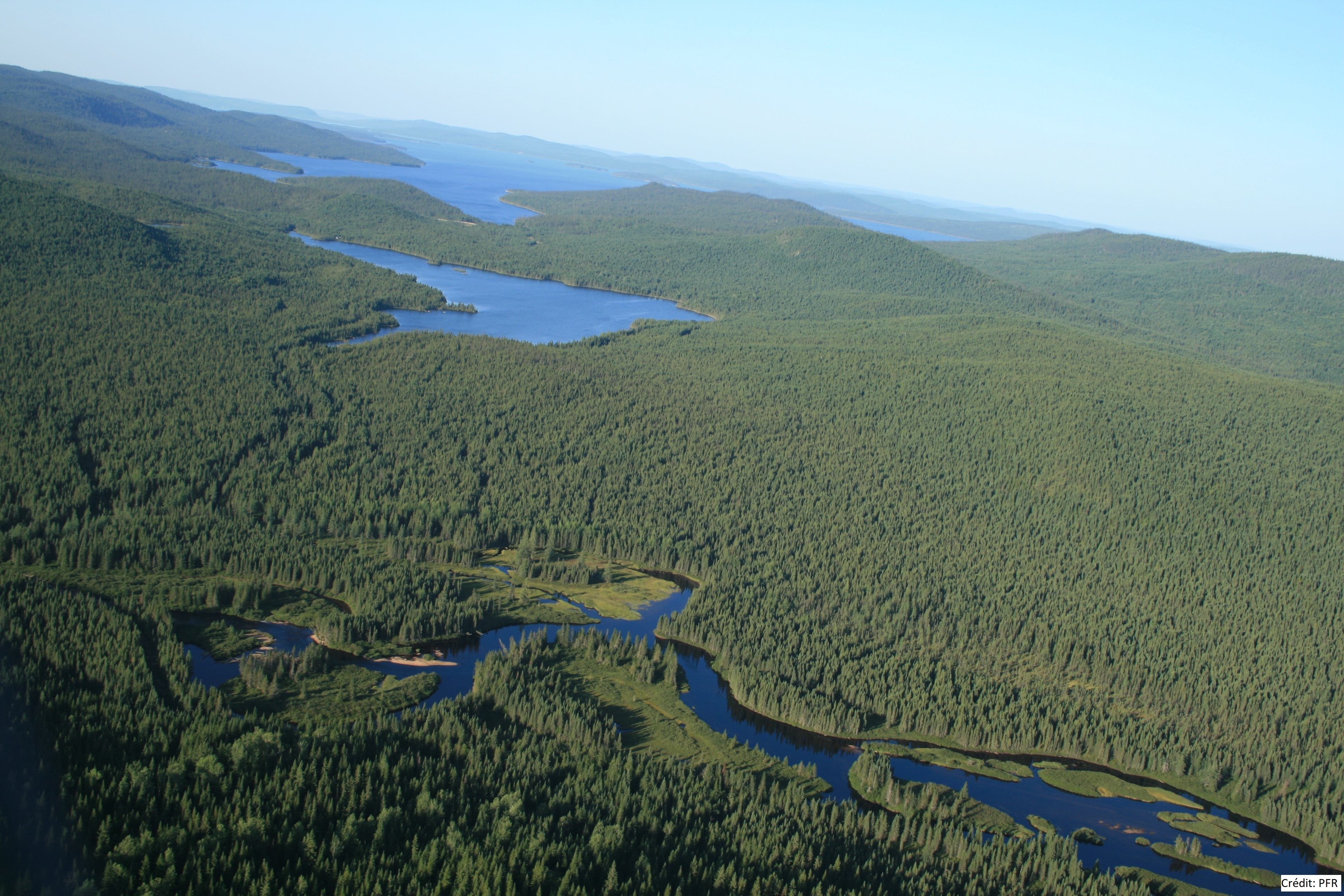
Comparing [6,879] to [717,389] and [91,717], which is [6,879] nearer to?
[91,717]

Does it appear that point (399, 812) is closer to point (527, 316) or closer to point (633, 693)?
point (633, 693)

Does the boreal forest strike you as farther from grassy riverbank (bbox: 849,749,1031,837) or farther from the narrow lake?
the narrow lake

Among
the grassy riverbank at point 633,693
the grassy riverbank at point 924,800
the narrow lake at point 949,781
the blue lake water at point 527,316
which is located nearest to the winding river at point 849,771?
the narrow lake at point 949,781

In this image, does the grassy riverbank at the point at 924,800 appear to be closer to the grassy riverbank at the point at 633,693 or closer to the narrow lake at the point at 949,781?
the narrow lake at the point at 949,781

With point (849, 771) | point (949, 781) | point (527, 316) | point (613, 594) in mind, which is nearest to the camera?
point (849, 771)

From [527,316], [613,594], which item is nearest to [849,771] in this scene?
[613,594]

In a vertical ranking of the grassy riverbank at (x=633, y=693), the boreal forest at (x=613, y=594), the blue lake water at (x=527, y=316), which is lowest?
the grassy riverbank at (x=633, y=693)

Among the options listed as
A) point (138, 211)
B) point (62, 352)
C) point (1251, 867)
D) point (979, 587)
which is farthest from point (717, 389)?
point (138, 211)
